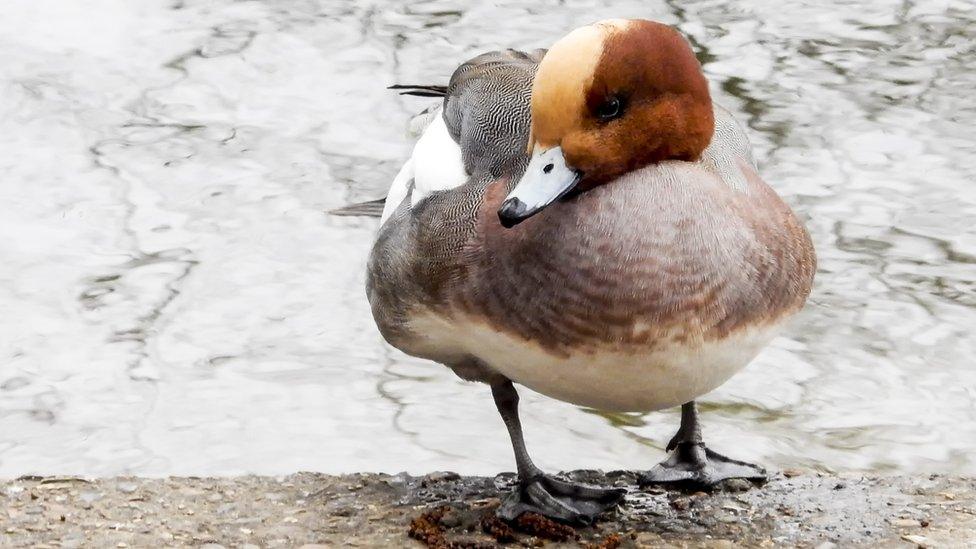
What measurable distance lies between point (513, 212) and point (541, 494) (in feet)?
2.55

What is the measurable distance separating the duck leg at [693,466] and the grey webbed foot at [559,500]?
17 cm

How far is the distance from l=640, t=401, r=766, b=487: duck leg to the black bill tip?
37.0 inches

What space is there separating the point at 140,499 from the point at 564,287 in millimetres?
1178

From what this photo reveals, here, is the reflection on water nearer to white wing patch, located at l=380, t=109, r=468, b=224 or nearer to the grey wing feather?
white wing patch, located at l=380, t=109, r=468, b=224

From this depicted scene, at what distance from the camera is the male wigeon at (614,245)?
9.59 feet

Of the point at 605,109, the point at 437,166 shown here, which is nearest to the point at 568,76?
the point at 605,109

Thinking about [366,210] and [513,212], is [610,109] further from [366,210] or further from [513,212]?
[366,210]

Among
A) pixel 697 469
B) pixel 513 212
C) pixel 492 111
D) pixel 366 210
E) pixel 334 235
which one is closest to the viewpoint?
pixel 513 212

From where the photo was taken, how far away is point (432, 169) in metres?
3.41

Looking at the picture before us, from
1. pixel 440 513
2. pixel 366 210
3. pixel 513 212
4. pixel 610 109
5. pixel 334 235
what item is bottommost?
pixel 334 235

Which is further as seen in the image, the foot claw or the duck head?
the foot claw

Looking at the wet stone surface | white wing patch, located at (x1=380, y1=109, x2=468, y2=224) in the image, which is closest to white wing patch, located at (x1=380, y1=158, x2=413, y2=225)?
white wing patch, located at (x1=380, y1=109, x2=468, y2=224)

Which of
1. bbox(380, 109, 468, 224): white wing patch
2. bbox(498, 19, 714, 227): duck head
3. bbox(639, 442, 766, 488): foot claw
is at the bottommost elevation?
bbox(639, 442, 766, 488): foot claw

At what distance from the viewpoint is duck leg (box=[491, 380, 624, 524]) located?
338 cm
